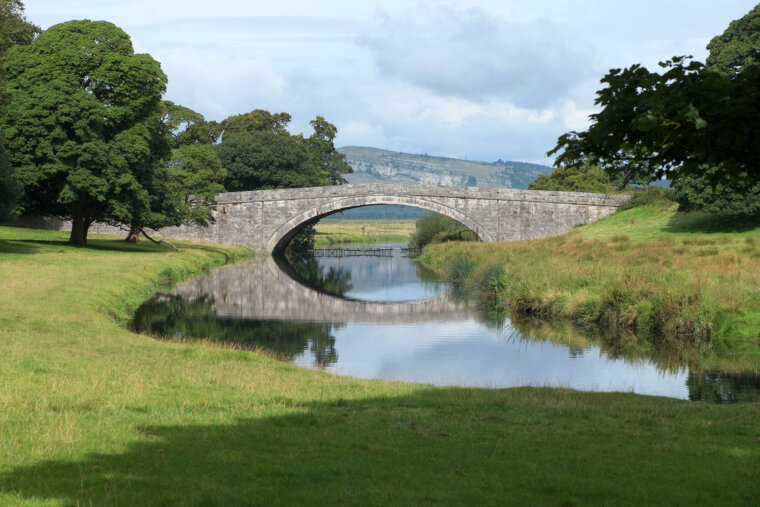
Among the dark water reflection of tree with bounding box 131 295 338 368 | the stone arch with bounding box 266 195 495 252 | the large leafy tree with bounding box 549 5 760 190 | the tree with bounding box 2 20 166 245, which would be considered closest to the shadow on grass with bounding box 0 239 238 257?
the tree with bounding box 2 20 166 245

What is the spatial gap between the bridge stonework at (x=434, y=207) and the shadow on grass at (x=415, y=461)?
42.8 metres

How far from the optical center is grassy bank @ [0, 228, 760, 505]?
5805 millimetres

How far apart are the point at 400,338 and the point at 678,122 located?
15.8 meters

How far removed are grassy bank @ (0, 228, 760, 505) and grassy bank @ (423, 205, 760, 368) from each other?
806 centimetres

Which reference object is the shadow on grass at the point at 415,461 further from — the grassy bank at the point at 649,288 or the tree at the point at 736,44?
the tree at the point at 736,44

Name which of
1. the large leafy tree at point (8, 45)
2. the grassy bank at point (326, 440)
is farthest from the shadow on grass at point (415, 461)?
the large leafy tree at point (8, 45)

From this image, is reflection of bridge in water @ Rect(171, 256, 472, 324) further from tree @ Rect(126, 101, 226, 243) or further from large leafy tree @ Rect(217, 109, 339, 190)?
large leafy tree @ Rect(217, 109, 339, 190)

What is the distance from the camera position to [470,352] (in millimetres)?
17938

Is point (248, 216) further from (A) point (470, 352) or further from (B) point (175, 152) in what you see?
(A) point (470, 352)

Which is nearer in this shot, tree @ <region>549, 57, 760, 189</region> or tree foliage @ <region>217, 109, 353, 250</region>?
tree @ <region>549, 57, 760, 189</region>

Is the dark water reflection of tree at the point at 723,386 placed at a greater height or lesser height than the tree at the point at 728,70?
lesser

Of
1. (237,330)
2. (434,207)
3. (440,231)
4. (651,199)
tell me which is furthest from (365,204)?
(237,330)

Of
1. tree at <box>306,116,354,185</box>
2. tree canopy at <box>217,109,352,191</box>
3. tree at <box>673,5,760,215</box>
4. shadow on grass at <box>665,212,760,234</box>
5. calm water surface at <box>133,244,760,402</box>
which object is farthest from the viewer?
tree at <box>306,116,354,185</box>

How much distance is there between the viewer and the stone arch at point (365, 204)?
51594 mm
